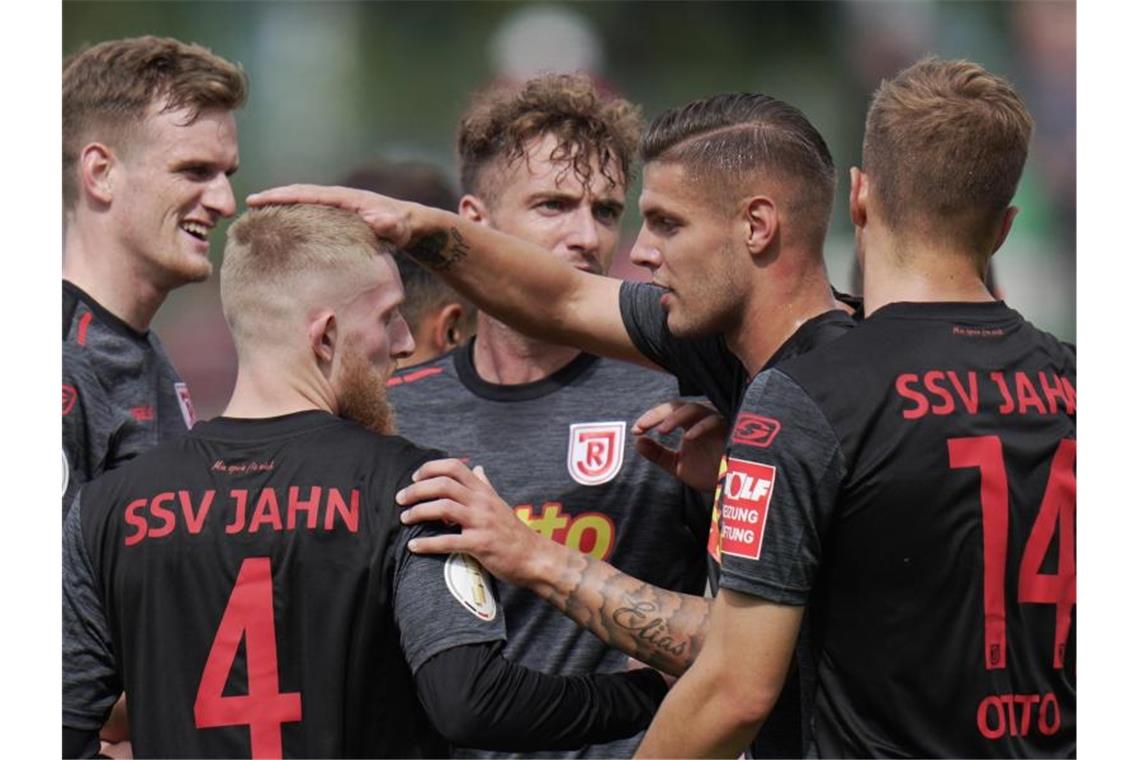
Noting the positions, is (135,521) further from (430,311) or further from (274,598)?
(430,311)

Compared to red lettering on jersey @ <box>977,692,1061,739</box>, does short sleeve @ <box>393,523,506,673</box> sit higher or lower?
higher

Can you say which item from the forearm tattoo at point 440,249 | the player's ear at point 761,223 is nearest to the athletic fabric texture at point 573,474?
the forearm tattoo at point 440,249

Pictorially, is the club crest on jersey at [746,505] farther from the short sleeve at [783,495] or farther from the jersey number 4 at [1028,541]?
the jersey number 4 at [1028,541]

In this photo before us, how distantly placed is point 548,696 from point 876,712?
68cm

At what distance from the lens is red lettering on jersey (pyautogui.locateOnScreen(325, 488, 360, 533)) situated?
3070mm

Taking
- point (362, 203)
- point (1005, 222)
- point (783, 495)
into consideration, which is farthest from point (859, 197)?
point (362, 203)

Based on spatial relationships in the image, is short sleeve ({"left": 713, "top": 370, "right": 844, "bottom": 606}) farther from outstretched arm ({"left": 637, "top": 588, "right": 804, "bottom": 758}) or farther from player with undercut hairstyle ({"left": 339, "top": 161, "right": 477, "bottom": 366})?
player with undercut hairstyle ({"left": 339, "top": 161, "right": 477, "bottom": 366})

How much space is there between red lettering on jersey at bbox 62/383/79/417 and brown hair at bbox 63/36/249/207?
80 centimetres

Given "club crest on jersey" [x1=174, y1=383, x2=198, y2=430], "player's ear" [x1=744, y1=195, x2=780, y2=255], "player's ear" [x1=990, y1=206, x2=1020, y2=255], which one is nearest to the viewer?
"player's ear" [x1=990, y1=206, x2=1020, y2=255]

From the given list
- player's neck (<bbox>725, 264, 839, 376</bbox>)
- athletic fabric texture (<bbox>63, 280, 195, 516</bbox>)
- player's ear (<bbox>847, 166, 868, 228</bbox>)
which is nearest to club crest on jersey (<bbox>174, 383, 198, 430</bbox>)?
athletic fabric texture (<bbox>63, 280, 195, 516</bbox>)

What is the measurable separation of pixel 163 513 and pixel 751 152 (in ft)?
5.35

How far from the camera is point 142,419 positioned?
14.0 ft

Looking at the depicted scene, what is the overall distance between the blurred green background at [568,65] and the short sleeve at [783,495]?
712cm

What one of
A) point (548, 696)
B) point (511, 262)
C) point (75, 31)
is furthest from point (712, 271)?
point (75, 31)
